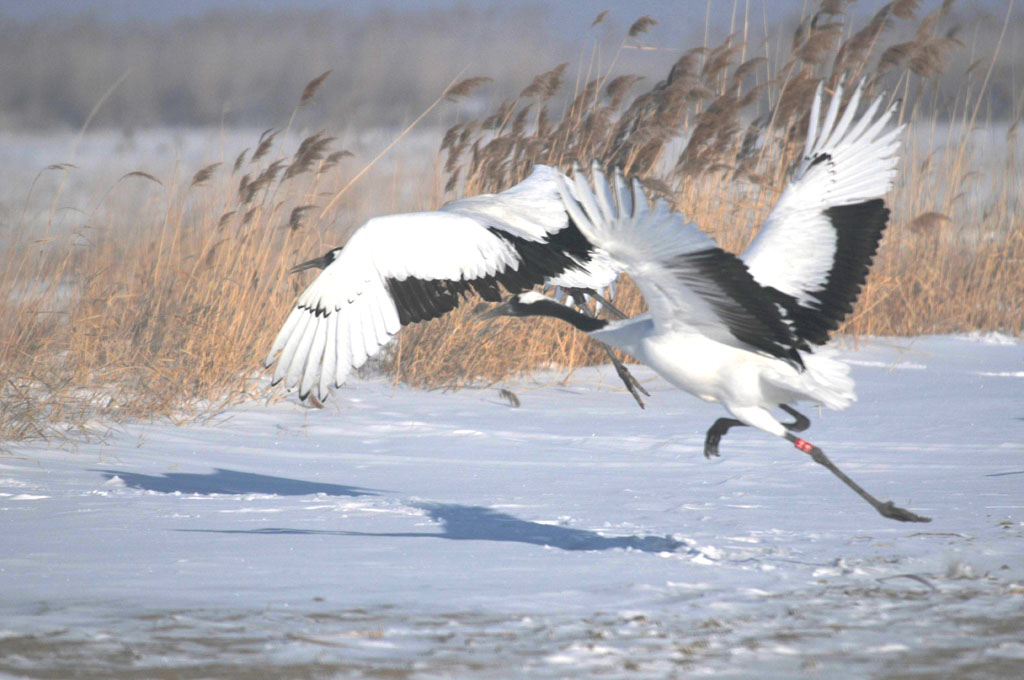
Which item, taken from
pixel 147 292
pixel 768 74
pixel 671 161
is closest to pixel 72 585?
pixel 147 292

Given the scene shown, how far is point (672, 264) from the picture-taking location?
132 inches

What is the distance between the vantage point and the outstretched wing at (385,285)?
446 centimetres

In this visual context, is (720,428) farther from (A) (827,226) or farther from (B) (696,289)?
(B) (696,289)

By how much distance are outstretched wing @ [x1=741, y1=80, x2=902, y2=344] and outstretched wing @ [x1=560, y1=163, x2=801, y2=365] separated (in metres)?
0.47

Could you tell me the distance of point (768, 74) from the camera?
8516mm

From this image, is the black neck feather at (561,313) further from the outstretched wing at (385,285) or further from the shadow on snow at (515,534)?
the shadow on snow at (515,534)

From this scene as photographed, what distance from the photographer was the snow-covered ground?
2701mm

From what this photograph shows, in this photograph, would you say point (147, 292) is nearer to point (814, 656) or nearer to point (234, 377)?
point (234, 377)

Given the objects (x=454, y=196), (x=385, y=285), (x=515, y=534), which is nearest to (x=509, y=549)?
(x=515, y=534)

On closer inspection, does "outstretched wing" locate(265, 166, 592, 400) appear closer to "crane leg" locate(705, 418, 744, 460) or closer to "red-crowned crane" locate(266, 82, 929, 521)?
"red-crowned crane" locate(266, 82, 929, 521)

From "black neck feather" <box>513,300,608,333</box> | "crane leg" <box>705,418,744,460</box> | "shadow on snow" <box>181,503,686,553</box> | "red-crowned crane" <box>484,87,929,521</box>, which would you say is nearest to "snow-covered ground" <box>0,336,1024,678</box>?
"shadow on snow" <box>181,503,686,553</box>

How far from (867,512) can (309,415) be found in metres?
3.26

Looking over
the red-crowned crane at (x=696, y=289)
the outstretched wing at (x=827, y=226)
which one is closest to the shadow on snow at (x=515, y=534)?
the red-crowned crane at (x=696, y=289)

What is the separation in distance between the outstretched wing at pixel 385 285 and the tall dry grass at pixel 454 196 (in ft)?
4.78
